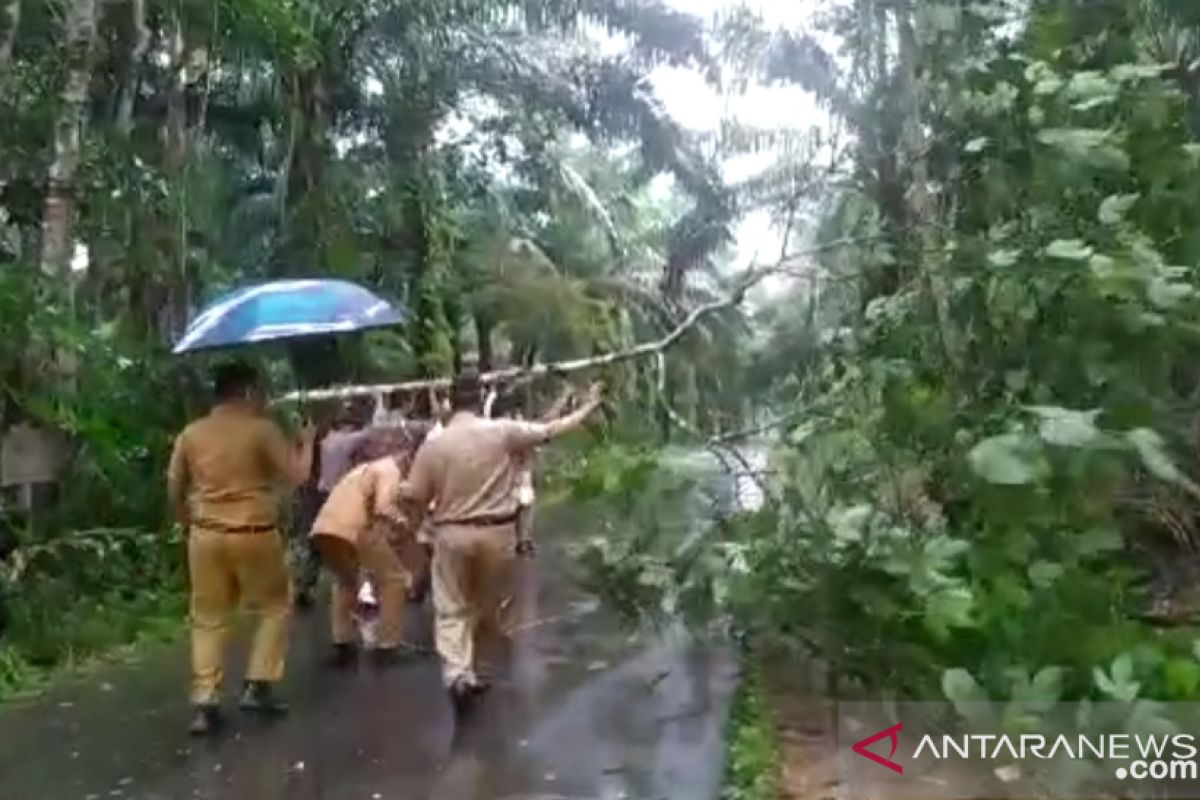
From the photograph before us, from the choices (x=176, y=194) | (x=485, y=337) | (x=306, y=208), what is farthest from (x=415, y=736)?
(x=306, y=208)

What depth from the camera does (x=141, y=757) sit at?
682 centimetres

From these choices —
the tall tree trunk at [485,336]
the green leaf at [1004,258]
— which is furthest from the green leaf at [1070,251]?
the tall tree trunk at [485,336]

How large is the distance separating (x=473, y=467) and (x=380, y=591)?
185cm

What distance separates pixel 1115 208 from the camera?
4.77m

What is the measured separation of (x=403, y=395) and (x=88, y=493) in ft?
7.50

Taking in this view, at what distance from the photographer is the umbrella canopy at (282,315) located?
24.8 ft

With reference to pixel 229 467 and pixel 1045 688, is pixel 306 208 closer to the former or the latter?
pixel 229 467

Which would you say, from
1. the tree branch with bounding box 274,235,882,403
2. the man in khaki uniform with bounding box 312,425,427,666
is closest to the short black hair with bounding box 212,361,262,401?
the tree branch with bounding box 274,235,882,403

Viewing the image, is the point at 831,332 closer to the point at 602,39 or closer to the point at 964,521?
the point at 964,521

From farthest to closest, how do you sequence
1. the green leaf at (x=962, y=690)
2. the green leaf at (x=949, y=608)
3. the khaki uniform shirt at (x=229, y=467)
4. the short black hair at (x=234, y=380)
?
the short black hair at (x=234, y=380) < the khaki uniform shirt at (x=229, y=467) < the green leaf at (x=949, y=608) < the green leaf at (x=962, y=690)

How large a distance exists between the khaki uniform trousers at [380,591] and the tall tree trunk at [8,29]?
3291 millimetres

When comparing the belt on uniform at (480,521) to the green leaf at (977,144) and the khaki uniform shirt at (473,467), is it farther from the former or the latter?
the green leaf at (977,144)

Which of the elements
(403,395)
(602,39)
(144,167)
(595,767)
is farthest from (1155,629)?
(602,39)

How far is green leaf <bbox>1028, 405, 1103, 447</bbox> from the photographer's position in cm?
426
